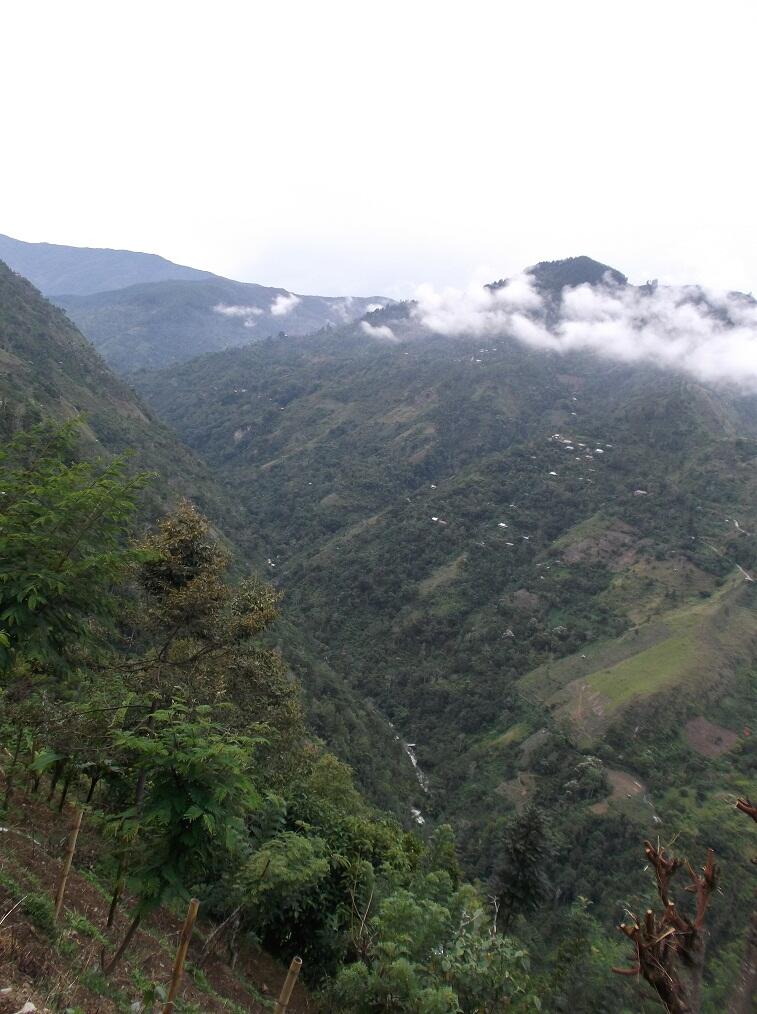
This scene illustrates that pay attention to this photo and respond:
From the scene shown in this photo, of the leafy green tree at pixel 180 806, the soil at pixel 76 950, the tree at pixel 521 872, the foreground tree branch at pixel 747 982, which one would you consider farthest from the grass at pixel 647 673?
the foreground tree branch at pixel 747 982

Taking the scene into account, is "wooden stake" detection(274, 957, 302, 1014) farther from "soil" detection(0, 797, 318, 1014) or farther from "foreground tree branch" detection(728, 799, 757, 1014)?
"foreground tree branch" detection(728, 799, 757, 1014)

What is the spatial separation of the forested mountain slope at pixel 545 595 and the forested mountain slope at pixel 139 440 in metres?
9.20

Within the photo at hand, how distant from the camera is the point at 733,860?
41.2m

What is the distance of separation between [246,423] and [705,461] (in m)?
132

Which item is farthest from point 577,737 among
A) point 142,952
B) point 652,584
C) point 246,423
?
point 246,423

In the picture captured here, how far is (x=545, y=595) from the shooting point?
329 ft

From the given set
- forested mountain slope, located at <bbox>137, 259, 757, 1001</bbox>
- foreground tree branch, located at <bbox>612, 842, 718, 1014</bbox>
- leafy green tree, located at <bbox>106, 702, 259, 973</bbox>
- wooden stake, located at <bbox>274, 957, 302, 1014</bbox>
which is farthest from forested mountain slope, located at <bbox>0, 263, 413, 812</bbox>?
foreground tree branch, located at <bbox>612, 842, 718, 1014</bbox>

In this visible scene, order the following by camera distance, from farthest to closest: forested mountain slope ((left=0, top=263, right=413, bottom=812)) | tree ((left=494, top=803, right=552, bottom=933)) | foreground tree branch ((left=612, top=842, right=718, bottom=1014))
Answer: forested mountain slope ((left=0, top=263, right=413, bottom=812)) → tree ((left=494, top=803, right=552, bottom=933)) → foreground tree branch ((left=612, top=842, right=718, bottom=1014))

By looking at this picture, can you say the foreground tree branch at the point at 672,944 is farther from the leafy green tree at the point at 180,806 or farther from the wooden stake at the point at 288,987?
the leafy green tree at the point at 180,806

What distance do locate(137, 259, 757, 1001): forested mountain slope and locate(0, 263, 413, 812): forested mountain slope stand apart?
9.20 m

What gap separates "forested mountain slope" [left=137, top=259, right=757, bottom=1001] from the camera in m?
61.3

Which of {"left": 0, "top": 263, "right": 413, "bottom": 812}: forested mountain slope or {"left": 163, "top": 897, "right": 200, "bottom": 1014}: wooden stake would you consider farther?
{"left": 0, "top": 263, "right": 413, "bottom": 812}: forested mountain slope

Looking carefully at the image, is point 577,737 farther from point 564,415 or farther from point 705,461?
point 564,415

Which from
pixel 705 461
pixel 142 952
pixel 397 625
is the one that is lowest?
pixel 397 625
